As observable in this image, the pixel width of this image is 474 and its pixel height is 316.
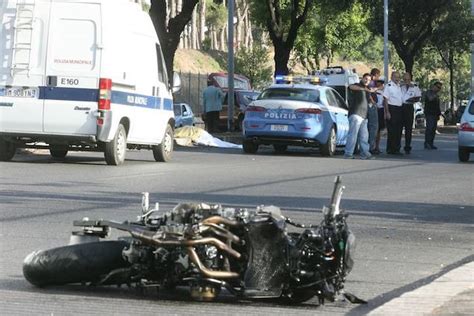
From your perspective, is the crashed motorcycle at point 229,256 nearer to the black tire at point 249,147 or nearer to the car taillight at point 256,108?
the car taillight at point 256,108

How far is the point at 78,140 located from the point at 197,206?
1109 cm

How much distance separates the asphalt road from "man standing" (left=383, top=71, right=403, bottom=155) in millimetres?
1700

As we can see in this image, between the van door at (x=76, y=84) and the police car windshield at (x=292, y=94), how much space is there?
24.0 feet

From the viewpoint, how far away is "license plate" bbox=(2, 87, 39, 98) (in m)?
17.4

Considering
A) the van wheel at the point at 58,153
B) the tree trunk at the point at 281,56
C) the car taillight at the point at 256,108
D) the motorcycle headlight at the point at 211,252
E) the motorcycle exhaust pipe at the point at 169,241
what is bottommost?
the van wheel at the point at 58,153

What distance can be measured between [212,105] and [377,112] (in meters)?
9.34

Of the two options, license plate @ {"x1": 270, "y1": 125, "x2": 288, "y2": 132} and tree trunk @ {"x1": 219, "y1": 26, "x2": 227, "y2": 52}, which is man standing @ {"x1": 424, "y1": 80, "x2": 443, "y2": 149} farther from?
tree trunk @ {"x1": 219, "y1": 26, "x2": 227, "y2": 52}

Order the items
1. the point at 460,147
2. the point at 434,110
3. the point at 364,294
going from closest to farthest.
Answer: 1. the point at 364,294
2. the point at 460,147
3. the point at 434,110

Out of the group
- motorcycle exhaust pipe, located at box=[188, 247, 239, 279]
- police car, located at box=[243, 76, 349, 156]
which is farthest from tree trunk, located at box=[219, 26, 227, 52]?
motorcycle exhaust pipe, located at box=[188, 247, 239, 279]

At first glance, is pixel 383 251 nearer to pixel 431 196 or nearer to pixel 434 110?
pixel 431 196

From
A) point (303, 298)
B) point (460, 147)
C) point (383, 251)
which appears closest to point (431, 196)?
point (383, 251)

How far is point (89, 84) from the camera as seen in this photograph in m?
17.4

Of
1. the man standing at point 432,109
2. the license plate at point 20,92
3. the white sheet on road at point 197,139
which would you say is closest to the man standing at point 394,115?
the man standing at point 432,109

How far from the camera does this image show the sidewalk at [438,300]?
250 inches
